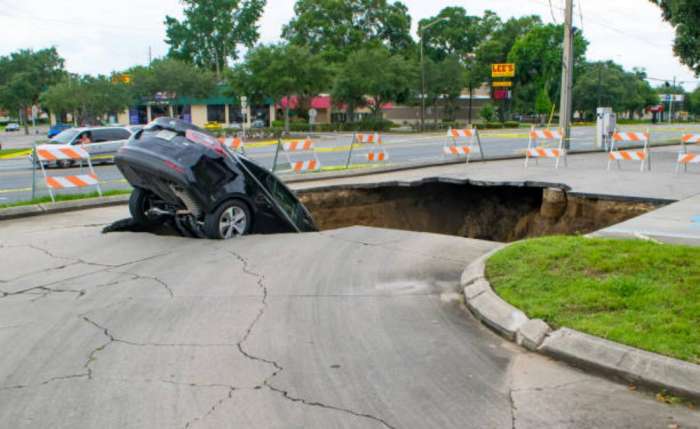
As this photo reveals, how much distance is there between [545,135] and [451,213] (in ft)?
18.8

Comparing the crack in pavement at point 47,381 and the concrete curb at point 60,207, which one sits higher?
the concrete curb at point 60,207

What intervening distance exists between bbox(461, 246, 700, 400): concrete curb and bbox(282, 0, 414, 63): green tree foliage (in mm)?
70142

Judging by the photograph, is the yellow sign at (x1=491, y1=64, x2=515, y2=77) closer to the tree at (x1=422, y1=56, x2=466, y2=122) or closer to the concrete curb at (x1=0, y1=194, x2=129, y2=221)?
the tree at (x1=422, y1=56, x2=466, y2=122)

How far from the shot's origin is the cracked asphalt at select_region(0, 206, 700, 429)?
3.98 metres

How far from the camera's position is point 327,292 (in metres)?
6.66

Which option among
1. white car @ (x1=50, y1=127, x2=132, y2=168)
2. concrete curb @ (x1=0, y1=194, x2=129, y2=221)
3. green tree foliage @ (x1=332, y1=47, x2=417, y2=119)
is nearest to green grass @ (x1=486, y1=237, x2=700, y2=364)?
concrete curb @ (x1=0, y1=194, x2=129, y2=221)

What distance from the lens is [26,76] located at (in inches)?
2968

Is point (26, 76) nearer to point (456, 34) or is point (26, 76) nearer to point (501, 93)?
point (456, 34)

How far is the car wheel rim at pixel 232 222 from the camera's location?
9188 millimetres

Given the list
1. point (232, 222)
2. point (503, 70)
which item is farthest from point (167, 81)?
point (232, 222)

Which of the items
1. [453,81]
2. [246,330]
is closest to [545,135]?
[246,330]

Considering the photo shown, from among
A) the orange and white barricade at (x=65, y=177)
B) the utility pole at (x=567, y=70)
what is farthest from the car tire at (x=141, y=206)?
the utility pole at (x=567, y=70)

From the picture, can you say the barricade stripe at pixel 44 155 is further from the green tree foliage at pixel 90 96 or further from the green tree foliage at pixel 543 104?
the green tree foliage at pixel 543 104

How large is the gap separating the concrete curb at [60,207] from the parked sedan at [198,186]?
2895mm
